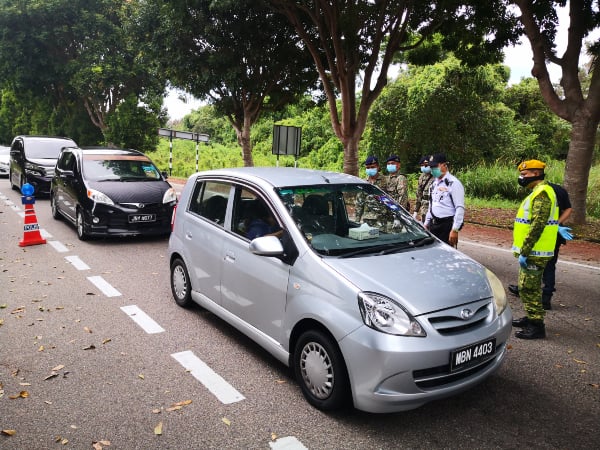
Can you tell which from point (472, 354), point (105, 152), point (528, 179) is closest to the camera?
point (472, 354)

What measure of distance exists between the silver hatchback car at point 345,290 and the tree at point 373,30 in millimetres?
9705

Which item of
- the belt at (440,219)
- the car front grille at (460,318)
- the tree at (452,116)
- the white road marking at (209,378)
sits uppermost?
the tree at (452,116)

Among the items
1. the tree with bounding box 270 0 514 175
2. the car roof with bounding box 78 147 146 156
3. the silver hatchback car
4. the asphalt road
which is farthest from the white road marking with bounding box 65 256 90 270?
the tree with bounding box 270 0 514 175

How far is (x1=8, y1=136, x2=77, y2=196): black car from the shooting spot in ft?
48.3

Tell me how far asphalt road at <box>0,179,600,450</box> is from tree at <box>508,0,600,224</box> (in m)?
6.21

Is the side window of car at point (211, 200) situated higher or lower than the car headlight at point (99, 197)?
higher

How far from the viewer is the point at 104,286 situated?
21.0ft

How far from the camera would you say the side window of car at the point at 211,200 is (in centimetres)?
478

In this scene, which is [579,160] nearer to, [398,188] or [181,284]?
[398,188]

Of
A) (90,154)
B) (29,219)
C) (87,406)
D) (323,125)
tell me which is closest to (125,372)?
(87,406)

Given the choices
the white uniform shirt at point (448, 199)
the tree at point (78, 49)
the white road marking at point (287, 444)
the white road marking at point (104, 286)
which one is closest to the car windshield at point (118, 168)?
the white road marking at point (104, 286)

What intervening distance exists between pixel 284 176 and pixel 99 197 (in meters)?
5.52

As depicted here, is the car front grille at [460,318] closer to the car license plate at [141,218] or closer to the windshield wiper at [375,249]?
the windshield wiper at [375,249]

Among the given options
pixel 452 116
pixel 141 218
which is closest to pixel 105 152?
pixel 141 218
